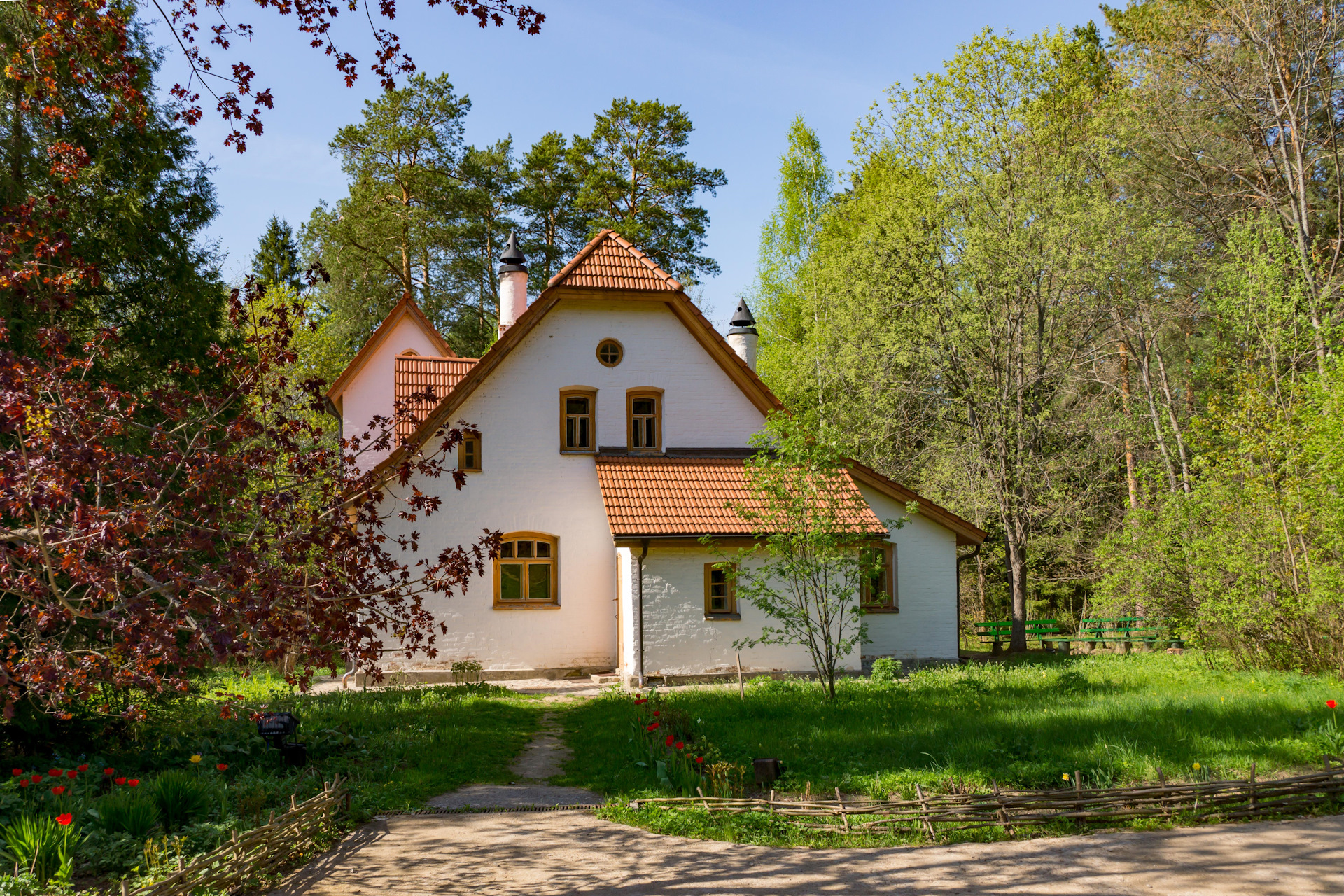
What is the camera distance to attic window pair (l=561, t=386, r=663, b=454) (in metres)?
19.7

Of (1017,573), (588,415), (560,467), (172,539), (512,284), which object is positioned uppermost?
(512,284)

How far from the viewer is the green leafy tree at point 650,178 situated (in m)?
37.4

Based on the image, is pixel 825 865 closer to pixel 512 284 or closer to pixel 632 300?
pixel 632 300

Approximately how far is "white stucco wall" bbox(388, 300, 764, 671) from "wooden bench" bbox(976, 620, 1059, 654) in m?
8.69

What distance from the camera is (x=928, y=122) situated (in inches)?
1025

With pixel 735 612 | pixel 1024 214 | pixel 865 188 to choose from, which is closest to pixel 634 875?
pixel 735 612

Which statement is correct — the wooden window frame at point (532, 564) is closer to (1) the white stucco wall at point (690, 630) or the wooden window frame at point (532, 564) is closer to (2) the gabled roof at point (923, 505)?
(1) the white stucco wall at point (690, 630)

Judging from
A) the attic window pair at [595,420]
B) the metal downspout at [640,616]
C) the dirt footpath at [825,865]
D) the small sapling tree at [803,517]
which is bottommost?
the dirt footpath at [825,865]

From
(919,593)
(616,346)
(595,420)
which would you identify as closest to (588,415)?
(595,420)

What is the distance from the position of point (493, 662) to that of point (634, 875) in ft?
41.5

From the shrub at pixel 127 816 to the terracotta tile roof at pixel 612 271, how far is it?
528 inches

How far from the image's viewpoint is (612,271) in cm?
1994

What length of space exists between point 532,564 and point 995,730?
1075 centimetres

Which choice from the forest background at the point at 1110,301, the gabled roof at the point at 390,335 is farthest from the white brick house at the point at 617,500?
the gabled roof at the point at 390,335
